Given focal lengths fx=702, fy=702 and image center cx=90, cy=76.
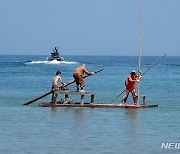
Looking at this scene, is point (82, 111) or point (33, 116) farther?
point (82, 111)

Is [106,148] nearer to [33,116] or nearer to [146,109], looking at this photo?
[33,116]

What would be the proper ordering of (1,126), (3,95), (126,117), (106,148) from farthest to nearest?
(3,95) < (126,117) < (1,126) < (106,148)

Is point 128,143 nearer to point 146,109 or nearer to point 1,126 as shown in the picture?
point 1,126

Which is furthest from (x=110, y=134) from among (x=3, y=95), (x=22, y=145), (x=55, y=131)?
(x=3, y=95)

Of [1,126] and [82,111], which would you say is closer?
[1,126]

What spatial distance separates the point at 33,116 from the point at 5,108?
3.11 metres

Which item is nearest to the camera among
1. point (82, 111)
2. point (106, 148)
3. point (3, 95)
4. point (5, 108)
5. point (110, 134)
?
point (106, 148)

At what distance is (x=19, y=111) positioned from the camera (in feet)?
75.3

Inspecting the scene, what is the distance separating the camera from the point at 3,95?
3166 centimetres

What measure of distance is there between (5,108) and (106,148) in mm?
9540

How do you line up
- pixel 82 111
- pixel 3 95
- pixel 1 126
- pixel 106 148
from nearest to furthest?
pixel 106 148 → pixel 1 126 → pixel 82 111 → pixel 3 95

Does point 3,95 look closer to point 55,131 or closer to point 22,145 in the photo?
point 55,131

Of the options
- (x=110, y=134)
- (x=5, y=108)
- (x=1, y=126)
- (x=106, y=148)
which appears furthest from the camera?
(x=5, y=108)

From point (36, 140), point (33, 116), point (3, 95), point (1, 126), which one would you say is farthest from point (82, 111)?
point (3, 95)
